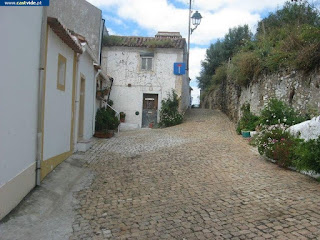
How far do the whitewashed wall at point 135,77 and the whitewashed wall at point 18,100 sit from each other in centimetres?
1255

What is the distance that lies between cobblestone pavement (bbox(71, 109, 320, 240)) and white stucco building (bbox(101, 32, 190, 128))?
9.12 meters

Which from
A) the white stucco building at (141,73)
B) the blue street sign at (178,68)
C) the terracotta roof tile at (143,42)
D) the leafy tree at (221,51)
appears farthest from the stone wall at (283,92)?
the leafy tree at (221,51)

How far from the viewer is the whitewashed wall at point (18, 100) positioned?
12.7ft

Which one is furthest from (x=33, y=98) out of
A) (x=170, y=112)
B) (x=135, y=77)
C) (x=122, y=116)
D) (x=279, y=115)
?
(x=135, y=77)

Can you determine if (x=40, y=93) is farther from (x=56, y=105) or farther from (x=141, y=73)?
(x=141, y=73)

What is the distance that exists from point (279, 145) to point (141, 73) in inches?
469

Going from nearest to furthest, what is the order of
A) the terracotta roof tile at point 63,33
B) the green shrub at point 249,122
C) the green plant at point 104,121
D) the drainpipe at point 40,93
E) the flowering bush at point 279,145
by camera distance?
the drainpipe at point 40,93 → the terracotta roof tile at point 63,33 → the flowering bush at point 279,145 → the green shrub at point 249,122 → the green plant at point 104,121

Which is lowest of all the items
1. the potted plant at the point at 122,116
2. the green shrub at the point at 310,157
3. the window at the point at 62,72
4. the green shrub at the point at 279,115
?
the green shrub at the point at 310,157

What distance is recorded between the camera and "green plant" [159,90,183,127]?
16469 mm

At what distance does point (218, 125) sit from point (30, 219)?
12026 millimetres

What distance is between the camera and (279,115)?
30.4 ft

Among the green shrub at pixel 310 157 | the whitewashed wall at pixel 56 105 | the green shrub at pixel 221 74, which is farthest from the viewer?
the green shrub at pixel 221 74

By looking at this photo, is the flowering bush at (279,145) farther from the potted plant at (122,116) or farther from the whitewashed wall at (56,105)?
the potted plant at (122,116)

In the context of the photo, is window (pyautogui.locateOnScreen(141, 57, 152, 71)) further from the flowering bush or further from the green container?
the flowering bush
